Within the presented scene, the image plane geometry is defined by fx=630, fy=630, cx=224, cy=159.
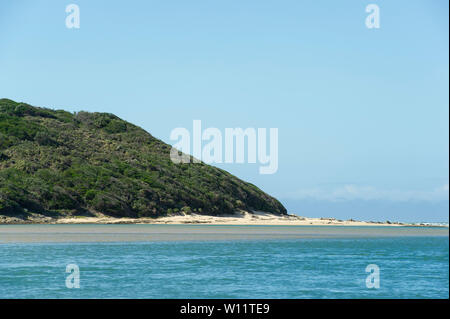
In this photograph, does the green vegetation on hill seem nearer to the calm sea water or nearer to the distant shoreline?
the distant shoreline

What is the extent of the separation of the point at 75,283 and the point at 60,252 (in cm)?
1628

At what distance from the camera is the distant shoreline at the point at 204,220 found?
88.5 m

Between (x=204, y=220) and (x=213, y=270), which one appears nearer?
(x=213, y=270)

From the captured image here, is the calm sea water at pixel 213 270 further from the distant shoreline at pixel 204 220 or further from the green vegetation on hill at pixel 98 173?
the green vegetation on hill at pixel 98 173

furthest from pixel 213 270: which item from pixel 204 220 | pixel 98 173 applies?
pixel 98 173

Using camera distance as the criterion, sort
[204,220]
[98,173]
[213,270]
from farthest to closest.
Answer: [98,173], [204,220], [213,270]

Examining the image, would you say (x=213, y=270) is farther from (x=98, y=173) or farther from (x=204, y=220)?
(x=98, y=173)

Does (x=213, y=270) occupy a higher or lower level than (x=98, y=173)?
lower

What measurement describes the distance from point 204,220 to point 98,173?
68.5 ft

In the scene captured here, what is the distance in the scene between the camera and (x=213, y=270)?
128 ft

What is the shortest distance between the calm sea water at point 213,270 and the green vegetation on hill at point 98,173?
37067 mm

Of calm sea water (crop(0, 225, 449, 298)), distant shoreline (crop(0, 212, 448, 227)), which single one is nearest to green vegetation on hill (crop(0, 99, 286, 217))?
distant shoreline (crop(0, 212, 448, 227))

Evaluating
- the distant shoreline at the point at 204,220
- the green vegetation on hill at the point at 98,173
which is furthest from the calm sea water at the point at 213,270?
Result: the green vegetation on hill at the point at 98,173
